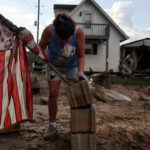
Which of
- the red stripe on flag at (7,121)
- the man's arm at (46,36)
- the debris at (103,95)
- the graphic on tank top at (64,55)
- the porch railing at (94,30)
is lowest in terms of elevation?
the debris at (103,95)

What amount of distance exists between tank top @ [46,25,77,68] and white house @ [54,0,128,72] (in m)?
15.9

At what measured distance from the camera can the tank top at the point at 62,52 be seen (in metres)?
3.05

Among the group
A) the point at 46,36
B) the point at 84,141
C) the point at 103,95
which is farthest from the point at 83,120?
the point at 103,95

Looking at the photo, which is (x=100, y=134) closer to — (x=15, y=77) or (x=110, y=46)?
(x=15, y=77)

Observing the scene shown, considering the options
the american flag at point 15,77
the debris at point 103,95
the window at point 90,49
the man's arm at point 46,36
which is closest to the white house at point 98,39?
the window at point 90,49

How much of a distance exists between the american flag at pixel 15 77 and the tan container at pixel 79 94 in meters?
0.46

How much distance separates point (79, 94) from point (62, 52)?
27.3 inches

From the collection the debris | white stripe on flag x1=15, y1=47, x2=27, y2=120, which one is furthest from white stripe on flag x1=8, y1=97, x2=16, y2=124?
the debris

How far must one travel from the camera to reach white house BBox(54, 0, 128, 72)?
19234 millimetres

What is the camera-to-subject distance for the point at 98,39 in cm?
1936

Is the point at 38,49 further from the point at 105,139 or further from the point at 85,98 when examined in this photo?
the point at 105,139

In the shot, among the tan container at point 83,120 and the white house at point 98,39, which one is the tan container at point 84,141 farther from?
the white house at point 98,39

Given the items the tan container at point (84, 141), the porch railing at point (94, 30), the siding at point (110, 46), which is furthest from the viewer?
the siding at point (110, 46)

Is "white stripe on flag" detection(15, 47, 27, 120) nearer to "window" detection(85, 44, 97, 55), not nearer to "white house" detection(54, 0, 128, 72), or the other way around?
"white house" detection(54, 0, 128, 72)
